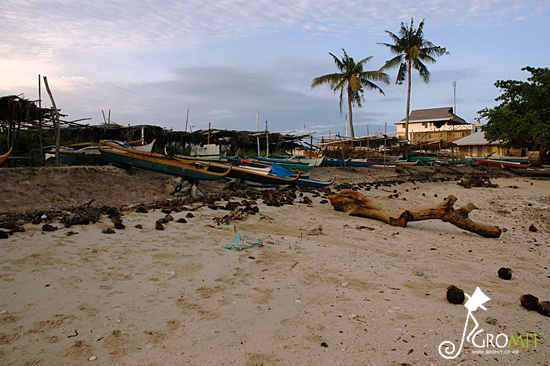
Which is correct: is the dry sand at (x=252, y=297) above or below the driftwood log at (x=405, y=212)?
below

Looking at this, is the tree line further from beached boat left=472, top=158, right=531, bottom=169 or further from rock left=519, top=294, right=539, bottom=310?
rock left=519, top=294, right=539, bottom=310

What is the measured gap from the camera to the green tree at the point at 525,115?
24.6 m

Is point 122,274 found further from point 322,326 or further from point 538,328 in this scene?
point 538,328

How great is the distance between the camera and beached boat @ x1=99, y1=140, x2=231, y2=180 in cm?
1345

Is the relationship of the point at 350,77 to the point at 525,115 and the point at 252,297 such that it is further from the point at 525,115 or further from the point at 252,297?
the point at 252,297

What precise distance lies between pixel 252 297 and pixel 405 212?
4.85 m

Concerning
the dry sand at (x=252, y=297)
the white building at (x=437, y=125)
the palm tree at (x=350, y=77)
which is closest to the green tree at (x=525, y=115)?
the palm tree at (x=350, y=77)

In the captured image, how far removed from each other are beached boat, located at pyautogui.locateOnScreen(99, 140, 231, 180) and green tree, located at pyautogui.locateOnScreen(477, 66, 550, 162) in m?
21.1

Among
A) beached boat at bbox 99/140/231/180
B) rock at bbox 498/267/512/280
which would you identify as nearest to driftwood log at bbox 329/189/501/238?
rock at bbox 498/267/512/280

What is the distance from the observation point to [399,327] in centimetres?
305

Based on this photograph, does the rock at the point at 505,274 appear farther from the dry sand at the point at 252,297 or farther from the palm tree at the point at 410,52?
the palm tree at the point at 410,52

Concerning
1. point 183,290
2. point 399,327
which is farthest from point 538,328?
point 183,290

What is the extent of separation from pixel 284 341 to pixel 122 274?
2.12 m

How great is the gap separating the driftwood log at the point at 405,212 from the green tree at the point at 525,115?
20.7m
